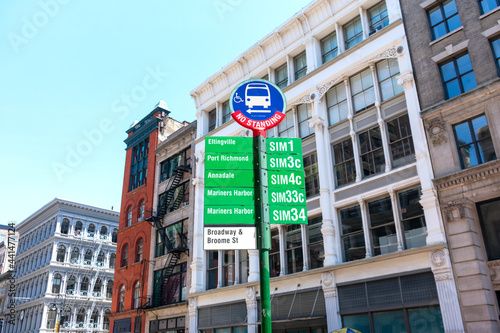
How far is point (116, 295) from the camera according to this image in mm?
36594

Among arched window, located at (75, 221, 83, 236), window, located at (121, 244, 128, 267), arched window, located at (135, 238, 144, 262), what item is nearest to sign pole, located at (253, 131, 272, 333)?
arched window, located at (135, 238, 144, 262)

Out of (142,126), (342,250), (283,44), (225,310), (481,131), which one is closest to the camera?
(481,131)

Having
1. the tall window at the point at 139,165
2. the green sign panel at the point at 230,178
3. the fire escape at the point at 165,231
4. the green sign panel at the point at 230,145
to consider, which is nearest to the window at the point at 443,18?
the green sign panel at the point at 230,145

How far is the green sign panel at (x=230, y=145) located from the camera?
8.62 metres

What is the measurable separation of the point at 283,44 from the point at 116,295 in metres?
25.2

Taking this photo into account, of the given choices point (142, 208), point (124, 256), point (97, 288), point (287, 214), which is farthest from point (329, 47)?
point (97, 288)

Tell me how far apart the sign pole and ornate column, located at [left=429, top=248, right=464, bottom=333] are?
1041 cm

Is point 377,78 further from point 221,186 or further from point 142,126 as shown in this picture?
point 142,126

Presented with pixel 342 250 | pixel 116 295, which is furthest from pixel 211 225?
pixel 116 295

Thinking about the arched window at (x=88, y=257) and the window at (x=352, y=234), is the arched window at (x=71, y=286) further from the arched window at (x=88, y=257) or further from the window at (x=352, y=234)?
the window at (x=352, y=234)

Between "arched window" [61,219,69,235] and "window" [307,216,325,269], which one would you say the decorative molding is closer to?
"window" [307,216,325,269]

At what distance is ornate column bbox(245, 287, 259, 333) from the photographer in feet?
72.9

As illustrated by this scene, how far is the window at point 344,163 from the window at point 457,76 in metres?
5.18

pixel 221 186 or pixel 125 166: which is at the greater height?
→ pixel 125 166
